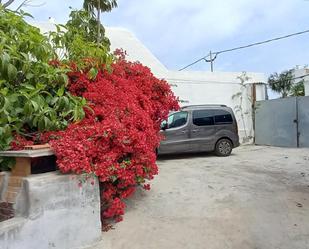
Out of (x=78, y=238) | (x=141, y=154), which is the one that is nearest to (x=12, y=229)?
(x=78, y=238)

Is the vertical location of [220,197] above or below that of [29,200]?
below

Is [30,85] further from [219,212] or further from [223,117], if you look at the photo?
[223,117]

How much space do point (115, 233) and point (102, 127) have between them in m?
1.48

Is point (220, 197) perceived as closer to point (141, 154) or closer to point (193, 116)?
point (141, 154)

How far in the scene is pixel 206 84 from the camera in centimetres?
1630

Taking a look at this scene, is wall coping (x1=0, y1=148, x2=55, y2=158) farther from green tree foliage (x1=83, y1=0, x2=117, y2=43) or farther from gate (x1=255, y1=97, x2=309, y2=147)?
gate (x1=255, y1=97, x2=309, y2=147)

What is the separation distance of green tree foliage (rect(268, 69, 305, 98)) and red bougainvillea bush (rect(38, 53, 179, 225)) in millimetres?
→ 20006

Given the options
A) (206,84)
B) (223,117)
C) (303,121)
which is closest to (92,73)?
(223,117)

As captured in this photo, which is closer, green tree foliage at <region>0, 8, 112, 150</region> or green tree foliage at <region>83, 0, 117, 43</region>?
green tree foliage at <region>0, 8, 112, 150</region>

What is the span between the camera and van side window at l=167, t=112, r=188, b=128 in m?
12.2

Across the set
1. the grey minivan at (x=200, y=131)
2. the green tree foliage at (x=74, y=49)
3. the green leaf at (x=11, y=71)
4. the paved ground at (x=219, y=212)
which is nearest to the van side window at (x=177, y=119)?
the grey minivan at (x=200, y=131)

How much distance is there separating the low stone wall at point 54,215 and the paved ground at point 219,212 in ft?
1.38

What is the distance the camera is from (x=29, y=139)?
5.34 m

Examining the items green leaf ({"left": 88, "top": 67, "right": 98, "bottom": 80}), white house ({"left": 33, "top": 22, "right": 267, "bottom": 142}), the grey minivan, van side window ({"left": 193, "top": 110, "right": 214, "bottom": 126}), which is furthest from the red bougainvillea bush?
white house ({"left": 33, "top": 22, "right": 267, "bottom": 142})
